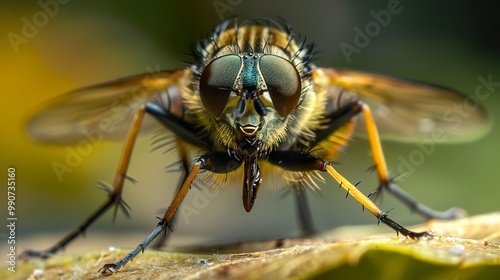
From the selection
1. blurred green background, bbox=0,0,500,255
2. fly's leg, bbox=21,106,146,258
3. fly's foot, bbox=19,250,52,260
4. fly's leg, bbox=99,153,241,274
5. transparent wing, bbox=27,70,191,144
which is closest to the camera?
fly's leg, bbox=99,153,241,274

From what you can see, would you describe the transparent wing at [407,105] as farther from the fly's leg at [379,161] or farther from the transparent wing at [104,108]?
the transparent wing at [104,108]

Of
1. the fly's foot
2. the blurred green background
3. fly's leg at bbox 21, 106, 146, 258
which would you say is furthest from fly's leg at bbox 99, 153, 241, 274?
the blurred green background

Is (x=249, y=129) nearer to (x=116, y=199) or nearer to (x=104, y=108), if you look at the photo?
(x=116, y=199)

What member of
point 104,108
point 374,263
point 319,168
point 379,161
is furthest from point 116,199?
point 374,263

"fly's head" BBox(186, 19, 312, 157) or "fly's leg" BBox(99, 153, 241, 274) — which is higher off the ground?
"fly's head" BBox(186, 19, 312, 157)

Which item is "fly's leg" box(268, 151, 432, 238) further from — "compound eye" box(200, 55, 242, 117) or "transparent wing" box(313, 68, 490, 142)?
"transparent wing" box(313, 68, 490, 142)

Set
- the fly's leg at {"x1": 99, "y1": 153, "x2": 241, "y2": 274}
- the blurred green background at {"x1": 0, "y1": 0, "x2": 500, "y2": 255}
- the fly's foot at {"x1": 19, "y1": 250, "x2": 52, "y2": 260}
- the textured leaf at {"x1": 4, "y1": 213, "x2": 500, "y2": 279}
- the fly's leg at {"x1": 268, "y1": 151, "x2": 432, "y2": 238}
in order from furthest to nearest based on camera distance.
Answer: the blurred green background at {"x1": 0, "y1": 0, "x2": 500, "y2": 255} → the fly's foot at {"x1": 19, "y1": 250, "x2": 52, "y2": 260} → the fly's leg at {"x1": 268, "y1": 151, "x2": 432, "y2": 238} → the fly's leg at {"x1": 99, "y1": 153, "x2": 241, "y2": 274} → the textured leaf at {"x1": 4, "y1": 213, "x2": 500, "y2": 279}
